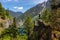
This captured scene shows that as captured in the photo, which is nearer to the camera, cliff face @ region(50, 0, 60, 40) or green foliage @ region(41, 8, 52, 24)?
cliff face @ region(50, 0, 60, 40)

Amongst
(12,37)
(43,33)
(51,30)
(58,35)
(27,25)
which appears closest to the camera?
(58,35)

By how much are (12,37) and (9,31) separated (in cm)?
546

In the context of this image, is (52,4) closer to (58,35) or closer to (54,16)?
(54,16)

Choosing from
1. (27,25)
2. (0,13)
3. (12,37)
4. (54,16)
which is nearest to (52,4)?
(54,16)

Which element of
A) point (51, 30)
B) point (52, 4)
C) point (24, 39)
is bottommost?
point (24, 39)

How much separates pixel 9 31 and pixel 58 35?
186 feet

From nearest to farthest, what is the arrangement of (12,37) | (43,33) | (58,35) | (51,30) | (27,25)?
(58,35), (51,30), (43,33), (12,37), (27,25)

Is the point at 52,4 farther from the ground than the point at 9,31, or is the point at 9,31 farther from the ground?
the point at 52,4

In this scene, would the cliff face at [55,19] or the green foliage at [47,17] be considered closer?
the cliff face at [55,19]

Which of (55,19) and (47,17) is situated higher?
(55,19)

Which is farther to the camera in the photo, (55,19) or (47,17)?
(47,17)

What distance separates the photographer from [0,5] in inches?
5566

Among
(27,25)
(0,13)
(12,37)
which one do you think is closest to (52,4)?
(12,37)

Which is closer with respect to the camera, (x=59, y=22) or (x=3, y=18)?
(x=59, y=22)
